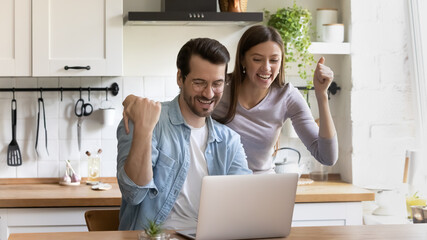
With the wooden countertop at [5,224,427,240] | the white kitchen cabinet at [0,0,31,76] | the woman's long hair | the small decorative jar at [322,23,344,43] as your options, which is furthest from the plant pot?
the small decorative jar at [322,23,344,43]

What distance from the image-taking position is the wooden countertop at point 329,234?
1.93m

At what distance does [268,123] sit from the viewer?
265cm

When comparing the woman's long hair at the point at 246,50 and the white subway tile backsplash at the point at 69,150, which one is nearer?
the woman's long hair at the point at 246,50

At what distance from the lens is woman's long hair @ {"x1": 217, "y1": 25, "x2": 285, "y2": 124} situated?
8.16 ft

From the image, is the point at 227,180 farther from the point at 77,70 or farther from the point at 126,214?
the point at 77,70

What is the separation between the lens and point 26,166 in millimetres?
3756

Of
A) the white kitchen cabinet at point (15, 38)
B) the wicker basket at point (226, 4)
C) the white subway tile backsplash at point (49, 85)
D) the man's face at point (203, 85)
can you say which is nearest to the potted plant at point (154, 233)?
the man's face at point (203, 85)

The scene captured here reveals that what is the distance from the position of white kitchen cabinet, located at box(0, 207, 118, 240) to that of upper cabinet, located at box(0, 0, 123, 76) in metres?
0.75

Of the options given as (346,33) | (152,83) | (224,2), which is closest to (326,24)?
(346,33)

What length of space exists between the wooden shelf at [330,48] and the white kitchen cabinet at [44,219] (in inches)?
64.3

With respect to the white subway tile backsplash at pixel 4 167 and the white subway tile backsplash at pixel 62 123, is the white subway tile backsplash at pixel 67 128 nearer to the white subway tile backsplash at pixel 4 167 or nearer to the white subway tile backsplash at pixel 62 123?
the white subway tile backsplash at pixel 62 123

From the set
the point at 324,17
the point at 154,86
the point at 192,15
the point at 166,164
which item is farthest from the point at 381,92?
the point at 166,164

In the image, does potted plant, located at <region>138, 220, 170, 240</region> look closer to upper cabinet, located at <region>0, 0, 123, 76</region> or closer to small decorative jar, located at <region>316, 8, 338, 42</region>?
upper cabinet, located at <region>0, 0, 123, 76</region>

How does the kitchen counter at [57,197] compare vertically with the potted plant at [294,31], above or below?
below
